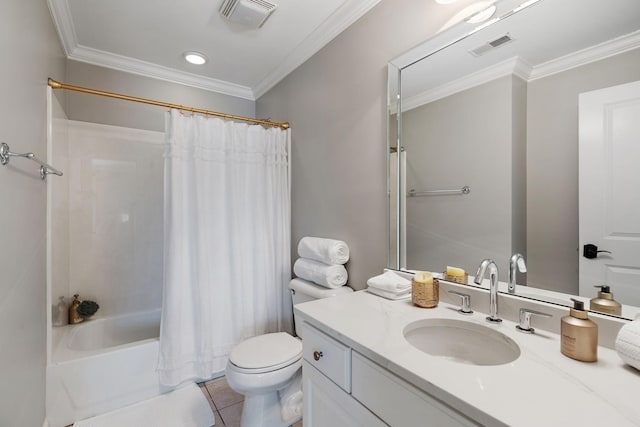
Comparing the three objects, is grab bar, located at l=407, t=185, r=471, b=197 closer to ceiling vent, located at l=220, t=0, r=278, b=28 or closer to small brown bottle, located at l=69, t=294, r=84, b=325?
ceiling vent, located at l=220, t=0, r=278, b=28

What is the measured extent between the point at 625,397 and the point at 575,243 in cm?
A: 48

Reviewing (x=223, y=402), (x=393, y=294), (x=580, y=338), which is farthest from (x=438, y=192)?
(x=223, y=402)

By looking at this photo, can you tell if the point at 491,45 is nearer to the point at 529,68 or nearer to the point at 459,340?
the point at 529,68

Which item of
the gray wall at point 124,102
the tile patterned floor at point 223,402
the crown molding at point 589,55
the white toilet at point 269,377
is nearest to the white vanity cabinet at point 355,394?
the white toilet at point 269,377

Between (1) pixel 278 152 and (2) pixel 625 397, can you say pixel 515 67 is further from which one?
(1) pixel 278 152

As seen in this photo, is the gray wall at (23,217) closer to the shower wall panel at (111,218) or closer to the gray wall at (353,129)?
the shower wall panel at (111,218)

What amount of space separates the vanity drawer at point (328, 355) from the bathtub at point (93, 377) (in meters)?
1.34

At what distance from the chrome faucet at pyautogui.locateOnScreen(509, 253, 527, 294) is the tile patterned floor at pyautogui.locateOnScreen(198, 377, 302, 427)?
4.48 feet

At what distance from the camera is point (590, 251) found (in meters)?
0.88

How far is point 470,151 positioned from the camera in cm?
119

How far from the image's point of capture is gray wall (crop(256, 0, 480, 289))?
146 cm

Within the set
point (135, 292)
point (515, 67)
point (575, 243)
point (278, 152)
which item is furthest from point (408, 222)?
point (135, 292)

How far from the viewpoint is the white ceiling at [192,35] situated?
1.69 metres

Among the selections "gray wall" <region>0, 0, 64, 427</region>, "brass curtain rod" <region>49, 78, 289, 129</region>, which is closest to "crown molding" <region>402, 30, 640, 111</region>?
"brass curtain rod" <region>49, 78, 289, 129</region>
